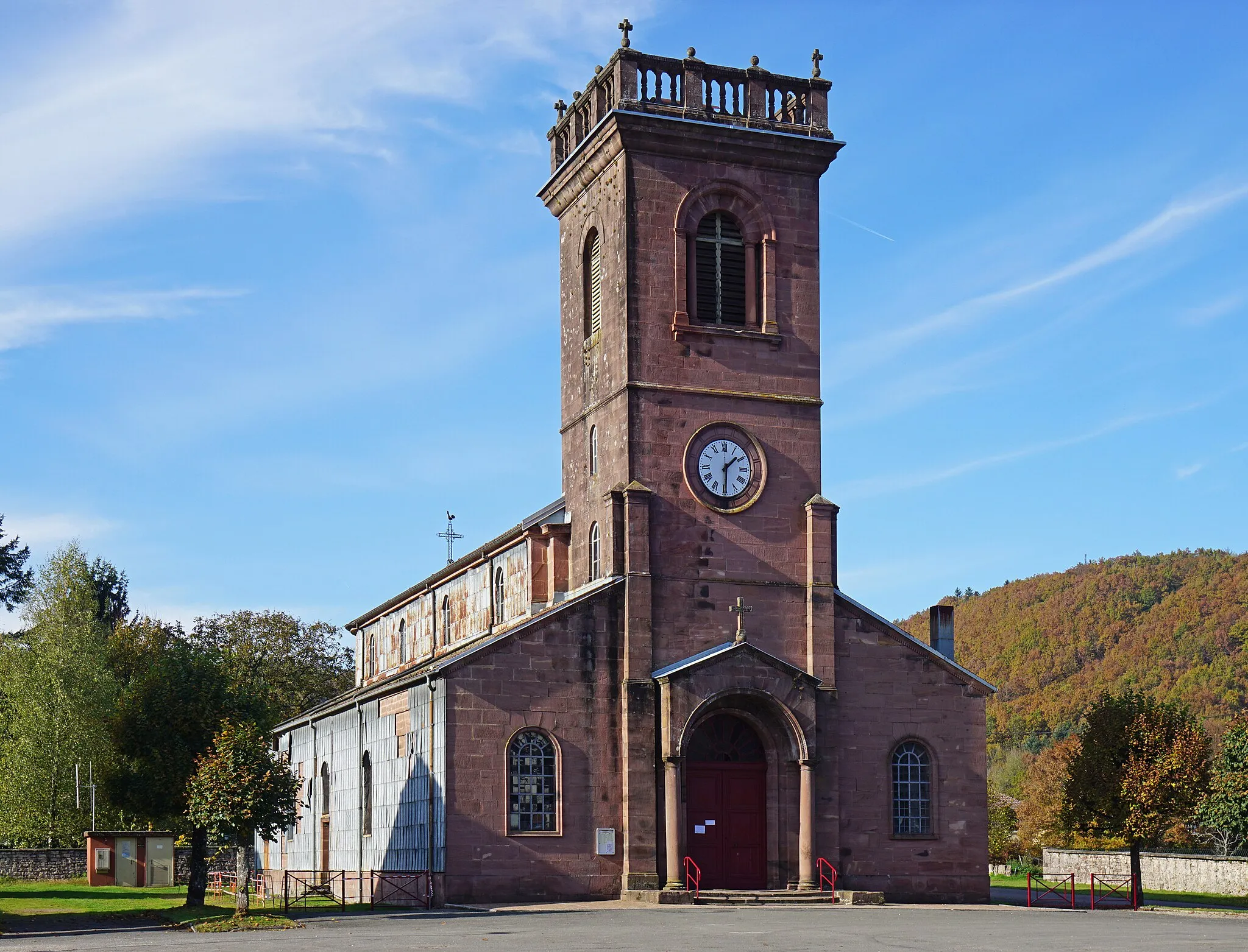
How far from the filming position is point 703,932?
27.6 meters

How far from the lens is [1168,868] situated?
54812 mm

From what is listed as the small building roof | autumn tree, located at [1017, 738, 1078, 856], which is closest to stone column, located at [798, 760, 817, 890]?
the small building roof

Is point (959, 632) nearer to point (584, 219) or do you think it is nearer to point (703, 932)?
point (584, 219)

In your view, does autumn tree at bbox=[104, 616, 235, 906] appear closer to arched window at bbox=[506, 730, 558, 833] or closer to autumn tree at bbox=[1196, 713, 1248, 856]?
arched window at bbox=[506, 730, 558, 833]

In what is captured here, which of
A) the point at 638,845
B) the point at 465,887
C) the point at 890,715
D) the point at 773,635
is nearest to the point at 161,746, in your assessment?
the point at 465,887

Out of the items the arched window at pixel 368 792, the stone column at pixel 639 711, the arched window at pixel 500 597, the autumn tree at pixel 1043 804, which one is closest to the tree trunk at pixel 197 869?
the arched window at pixel 368 792

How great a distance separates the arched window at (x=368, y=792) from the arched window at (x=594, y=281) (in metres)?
13.3

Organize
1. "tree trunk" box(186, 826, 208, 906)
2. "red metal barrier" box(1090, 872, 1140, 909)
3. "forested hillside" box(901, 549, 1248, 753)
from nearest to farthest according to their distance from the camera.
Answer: "tree trunk" box(186, 826, 208, 906) < "red metal barrier" box(1090, 872, 1140, 909) < "forested hillside" box(901, 549, 1248, 753)

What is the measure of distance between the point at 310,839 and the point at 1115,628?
3201 inches

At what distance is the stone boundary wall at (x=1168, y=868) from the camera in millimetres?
51188

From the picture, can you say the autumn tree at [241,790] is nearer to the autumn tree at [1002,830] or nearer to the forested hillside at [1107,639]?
the autumn tree at [1002,830]

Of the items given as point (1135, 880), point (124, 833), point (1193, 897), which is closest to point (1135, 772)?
point (1135, 880)

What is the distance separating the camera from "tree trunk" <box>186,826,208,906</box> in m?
37.0

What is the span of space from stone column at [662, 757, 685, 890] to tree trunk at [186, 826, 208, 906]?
34.8 ft
